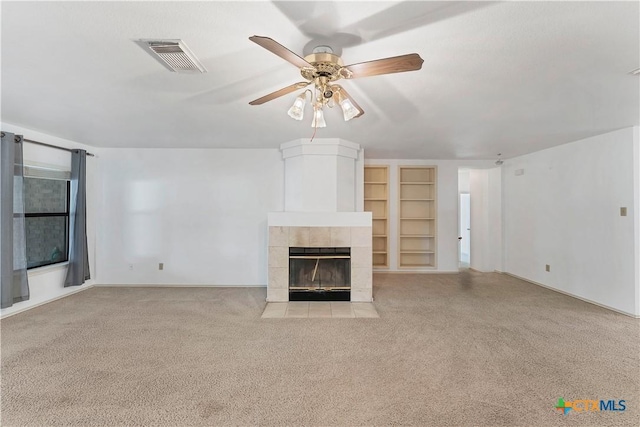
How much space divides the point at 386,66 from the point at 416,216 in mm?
5167

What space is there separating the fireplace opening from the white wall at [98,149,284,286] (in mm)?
956

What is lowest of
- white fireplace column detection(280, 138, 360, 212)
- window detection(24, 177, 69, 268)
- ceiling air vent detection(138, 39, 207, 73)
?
window detection(24, 177, 69, 268)

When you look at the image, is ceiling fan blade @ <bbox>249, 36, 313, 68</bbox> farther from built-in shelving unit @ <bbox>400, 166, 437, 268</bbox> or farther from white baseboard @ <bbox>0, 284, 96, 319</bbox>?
built-in shelving unit @ <bbox>400, 166, 437, 268</bbox>

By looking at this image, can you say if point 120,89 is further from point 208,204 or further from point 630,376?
point 630,376

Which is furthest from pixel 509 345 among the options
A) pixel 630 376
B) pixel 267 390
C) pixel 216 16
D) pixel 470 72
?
pixel 216 16

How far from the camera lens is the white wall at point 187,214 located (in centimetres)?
509

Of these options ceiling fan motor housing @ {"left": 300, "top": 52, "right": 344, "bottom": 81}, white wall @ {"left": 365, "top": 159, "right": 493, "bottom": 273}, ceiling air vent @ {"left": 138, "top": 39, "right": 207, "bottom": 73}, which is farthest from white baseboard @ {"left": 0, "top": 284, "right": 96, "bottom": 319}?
white wall @ {"left": 365, "top": 159, "right": 493, "bottom": 273}

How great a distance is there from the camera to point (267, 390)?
7.14 feet

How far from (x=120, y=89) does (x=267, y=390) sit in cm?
277

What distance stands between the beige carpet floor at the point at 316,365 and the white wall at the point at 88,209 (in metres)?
0.25

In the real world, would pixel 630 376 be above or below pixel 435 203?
below

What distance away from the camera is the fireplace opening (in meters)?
4.35

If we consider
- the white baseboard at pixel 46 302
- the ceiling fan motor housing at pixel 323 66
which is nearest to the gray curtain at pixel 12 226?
the white baseboard at pixel 46 302

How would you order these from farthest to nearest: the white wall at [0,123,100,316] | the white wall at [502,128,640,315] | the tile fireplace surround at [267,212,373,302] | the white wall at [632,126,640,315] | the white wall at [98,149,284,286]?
the white wall at [98,149,284,286]
the tile fireplace surround at [267,212,373,302]
the white wall at [0,123,100,316]
the white wall at [502,128,640,315]
the white wall at [632,126,640,315]
